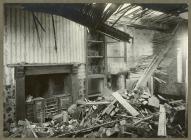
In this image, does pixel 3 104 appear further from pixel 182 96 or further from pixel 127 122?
pixel 182 96

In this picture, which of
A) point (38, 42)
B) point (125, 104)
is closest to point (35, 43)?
point (38, 42)

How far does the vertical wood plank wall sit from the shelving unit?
14cm

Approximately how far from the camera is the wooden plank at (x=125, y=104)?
444 centimetres

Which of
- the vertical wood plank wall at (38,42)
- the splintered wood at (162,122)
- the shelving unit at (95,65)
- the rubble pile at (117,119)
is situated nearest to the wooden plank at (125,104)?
the rubble pile at (117,119)

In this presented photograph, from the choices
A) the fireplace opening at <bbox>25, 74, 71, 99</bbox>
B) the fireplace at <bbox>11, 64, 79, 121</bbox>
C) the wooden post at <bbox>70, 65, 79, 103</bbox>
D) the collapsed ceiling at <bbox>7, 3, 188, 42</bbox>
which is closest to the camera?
the collapsed ceiling at <bbox>7, 3, 188, 42</bbox>

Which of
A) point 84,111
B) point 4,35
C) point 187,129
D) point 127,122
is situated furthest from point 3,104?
point 187,129

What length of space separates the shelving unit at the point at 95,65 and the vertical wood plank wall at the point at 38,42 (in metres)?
0.14

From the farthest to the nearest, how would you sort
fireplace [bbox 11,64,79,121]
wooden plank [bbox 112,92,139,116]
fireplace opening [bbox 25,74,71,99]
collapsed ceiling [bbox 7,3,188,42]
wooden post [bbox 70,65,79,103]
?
wooden post [bbox 70,65,79,103]
fireplace opening [bbox 25,74,71,99]
fireplace [bbox 11,64,79,121]
wooden plank [bbox 112,92,139,116]
collapsed ceiling [bbox 7,3,188,42]

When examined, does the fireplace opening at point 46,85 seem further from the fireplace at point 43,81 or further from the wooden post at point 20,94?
the wooden post at point 20,94

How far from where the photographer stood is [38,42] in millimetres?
4770

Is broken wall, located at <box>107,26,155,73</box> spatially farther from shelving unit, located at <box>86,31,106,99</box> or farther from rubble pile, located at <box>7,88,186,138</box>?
rubble pile, located at <box>7,88,186,138</box>

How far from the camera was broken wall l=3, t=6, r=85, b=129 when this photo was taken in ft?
14.1

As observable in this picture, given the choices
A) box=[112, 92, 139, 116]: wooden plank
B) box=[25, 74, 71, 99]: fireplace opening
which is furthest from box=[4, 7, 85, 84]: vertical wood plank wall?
box=[112, 92, 139, 116]: wooden plank

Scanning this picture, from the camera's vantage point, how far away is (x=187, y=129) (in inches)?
154
